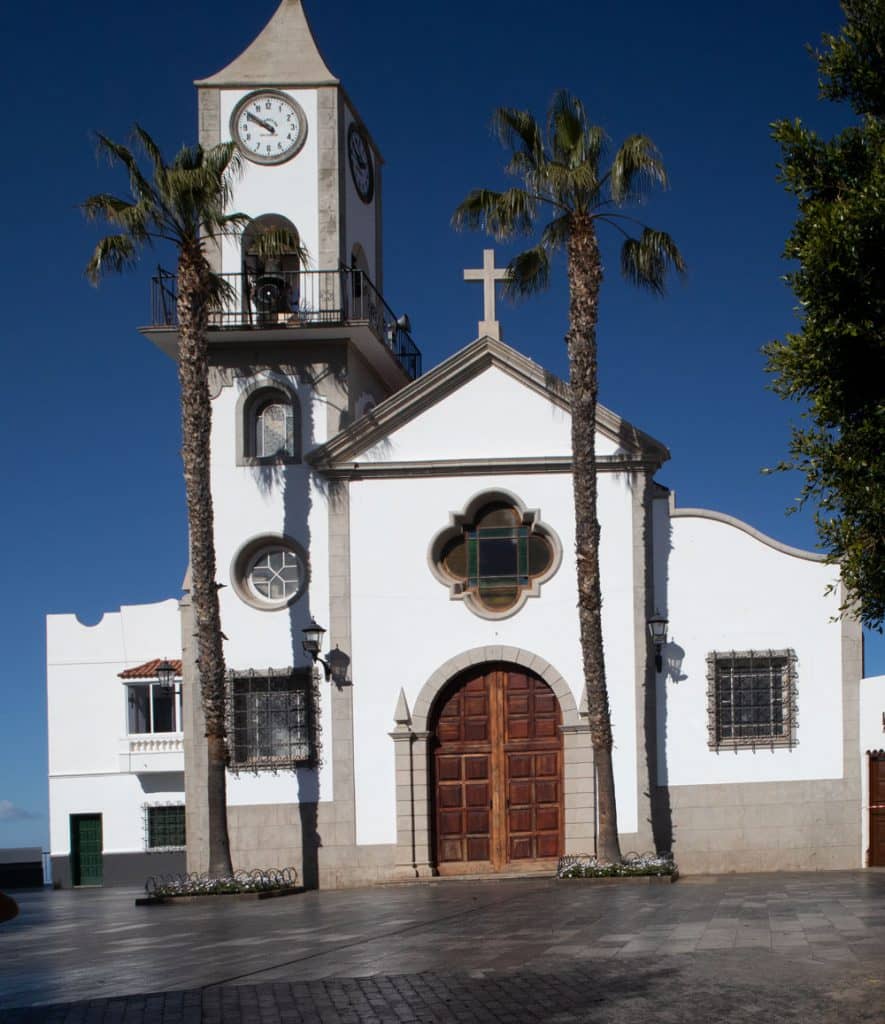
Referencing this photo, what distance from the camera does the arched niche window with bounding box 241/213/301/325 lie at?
81.5 ft

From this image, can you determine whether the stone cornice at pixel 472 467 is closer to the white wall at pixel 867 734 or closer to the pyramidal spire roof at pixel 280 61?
the white wall at pixel 867 734

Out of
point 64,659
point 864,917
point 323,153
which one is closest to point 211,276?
point 323,153

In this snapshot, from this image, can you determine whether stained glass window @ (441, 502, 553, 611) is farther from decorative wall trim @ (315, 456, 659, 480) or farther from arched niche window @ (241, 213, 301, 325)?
arched niche window @ (241, 213, 301, 325)

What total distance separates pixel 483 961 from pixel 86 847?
25765 millimetres

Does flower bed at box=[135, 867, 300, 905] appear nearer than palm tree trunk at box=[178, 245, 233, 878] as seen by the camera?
Yes

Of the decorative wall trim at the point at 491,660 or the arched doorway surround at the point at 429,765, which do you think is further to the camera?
the decorative wall trim at the point at 491,660

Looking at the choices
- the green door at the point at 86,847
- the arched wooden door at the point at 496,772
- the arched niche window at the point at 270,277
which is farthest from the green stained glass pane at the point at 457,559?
the green door at the point at 86,847

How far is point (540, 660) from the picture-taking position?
23391 mm

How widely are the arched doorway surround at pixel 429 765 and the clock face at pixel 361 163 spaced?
925 centimetres

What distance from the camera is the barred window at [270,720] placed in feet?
77.5

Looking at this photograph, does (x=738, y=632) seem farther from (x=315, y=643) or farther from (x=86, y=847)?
(x=86, y=847)

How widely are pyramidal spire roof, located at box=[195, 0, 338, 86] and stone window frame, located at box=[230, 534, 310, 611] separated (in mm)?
8149

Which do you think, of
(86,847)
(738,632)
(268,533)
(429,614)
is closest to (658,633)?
(738,632)

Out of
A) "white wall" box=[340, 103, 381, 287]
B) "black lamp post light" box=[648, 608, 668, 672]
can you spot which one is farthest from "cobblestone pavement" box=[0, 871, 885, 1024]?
"white wall" box=[340, 103, 381, 287]
